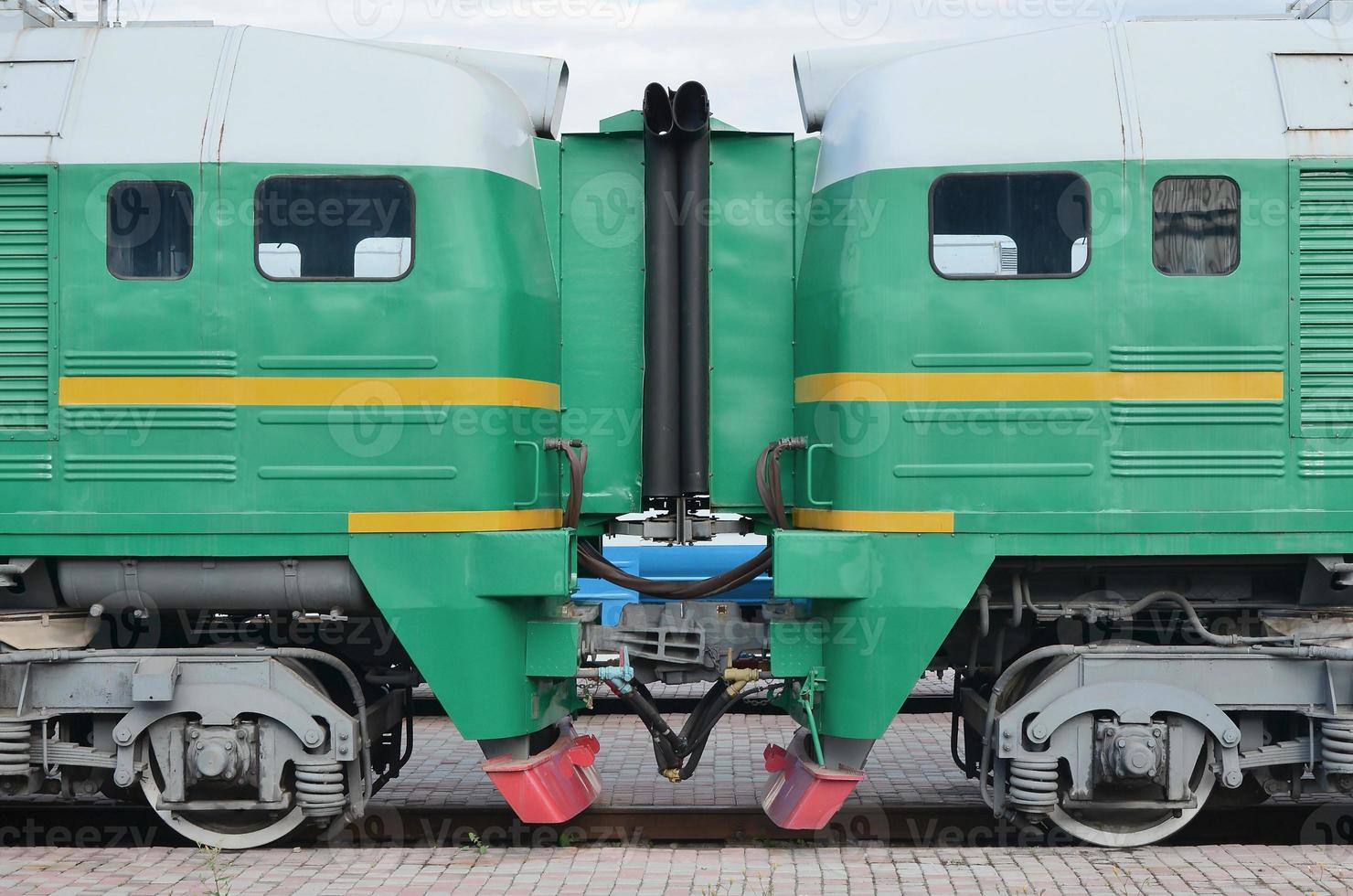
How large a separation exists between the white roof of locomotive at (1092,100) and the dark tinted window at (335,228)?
2.35m

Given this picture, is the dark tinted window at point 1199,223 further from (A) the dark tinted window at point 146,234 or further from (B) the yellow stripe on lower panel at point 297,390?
(A) the dark tinted window at point 146,234

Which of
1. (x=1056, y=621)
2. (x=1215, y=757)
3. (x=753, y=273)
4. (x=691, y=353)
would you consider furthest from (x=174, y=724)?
(x=1215, y=757)

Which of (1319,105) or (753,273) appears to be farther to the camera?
(753,273)

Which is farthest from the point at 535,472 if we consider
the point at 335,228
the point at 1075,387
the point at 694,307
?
the point at 1075,387

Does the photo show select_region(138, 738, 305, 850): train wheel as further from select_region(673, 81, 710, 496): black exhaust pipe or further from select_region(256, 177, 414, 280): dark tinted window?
select_region(673, 81, 710, 496): black exhaust pipe

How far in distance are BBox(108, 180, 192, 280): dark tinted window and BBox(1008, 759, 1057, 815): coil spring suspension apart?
5.01 metres

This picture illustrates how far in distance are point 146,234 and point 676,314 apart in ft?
9.17

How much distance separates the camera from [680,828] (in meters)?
7.62

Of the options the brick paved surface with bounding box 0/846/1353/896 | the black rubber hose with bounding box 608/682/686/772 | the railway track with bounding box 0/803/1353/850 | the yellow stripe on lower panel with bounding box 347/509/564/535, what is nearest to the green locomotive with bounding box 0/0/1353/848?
the yellow stripe on lower panel with bounding box 347/509/564/535

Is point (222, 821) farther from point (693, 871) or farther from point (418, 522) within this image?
point (693, 871)

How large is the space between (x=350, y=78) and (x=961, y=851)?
200 inches

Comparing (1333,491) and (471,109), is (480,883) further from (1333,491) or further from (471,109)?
(1333,491)

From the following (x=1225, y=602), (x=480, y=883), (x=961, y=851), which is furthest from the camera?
(x=1225, y=602)

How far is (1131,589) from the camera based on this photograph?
275 inches
